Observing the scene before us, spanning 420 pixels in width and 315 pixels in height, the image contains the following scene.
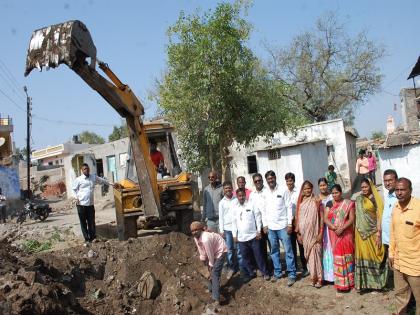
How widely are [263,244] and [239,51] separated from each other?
7171 millimetres

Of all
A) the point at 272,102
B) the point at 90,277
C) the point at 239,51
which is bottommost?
the point at 90,277

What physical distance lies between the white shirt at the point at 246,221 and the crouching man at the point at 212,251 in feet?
2.02

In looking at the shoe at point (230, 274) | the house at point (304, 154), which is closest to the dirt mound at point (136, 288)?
the shoe at point (230, 274)

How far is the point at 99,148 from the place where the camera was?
31703 mm

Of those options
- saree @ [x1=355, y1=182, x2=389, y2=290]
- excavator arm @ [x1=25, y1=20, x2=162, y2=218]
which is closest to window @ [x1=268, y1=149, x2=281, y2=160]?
excavator arm @ [x1=25, y1=20, x2=162, y2=218]

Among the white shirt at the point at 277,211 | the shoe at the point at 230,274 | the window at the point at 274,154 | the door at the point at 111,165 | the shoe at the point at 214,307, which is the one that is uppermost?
the door at the point at 111,165

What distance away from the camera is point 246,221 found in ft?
22.5

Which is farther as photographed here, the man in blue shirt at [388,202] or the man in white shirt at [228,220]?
the man in white shirt at [228,220]

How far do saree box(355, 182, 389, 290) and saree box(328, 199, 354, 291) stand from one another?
0.11m

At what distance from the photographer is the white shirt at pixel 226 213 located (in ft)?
23.2

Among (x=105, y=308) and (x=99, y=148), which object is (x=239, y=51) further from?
(x=99, y=148)

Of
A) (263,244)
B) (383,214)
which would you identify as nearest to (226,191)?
(263,244)

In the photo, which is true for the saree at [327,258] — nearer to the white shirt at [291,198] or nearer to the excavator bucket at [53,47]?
the white shirt at [291,198]

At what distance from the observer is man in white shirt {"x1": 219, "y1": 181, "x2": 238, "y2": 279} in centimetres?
710
